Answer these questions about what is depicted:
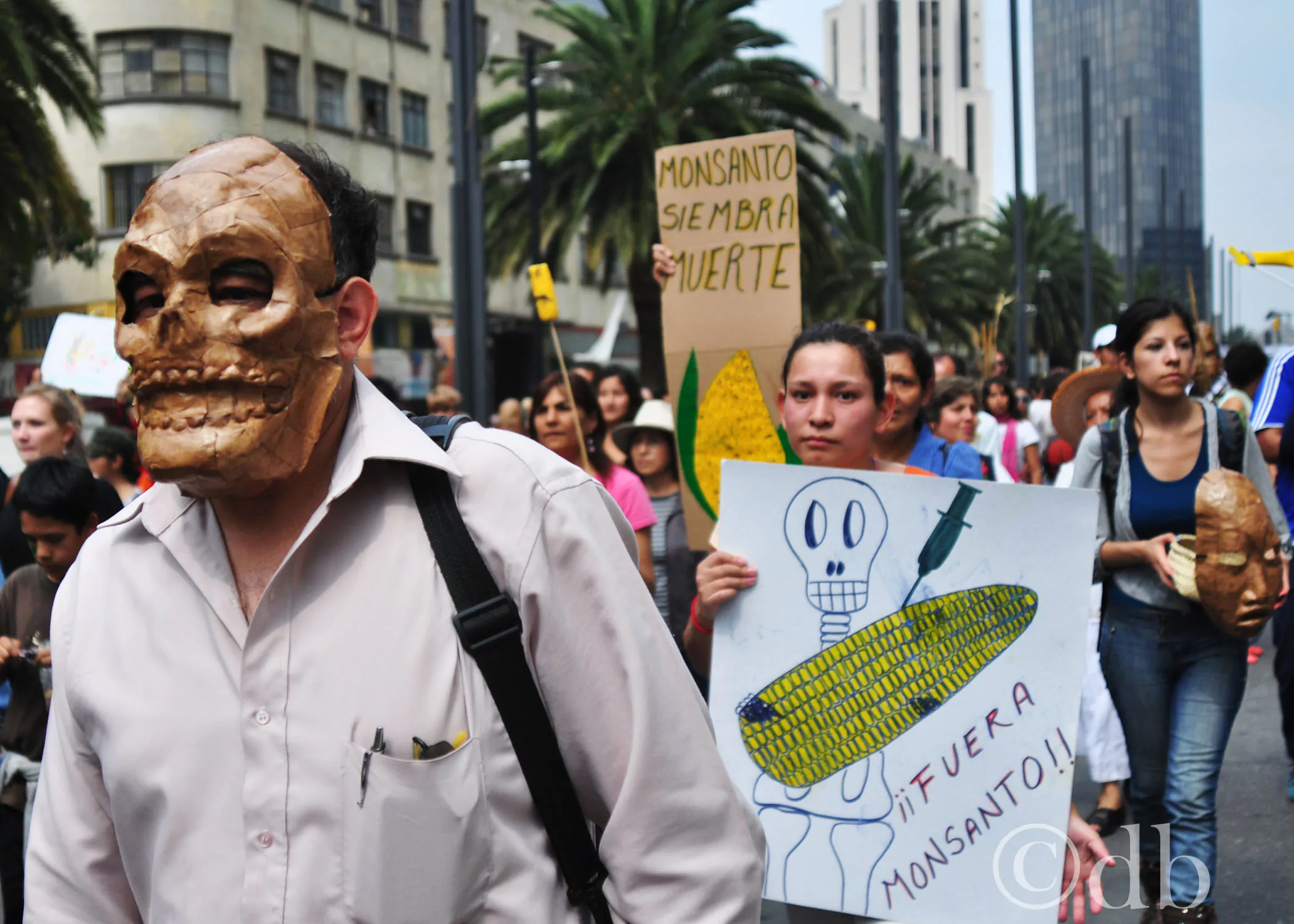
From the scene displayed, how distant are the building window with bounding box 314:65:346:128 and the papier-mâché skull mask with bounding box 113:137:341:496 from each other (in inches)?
1288

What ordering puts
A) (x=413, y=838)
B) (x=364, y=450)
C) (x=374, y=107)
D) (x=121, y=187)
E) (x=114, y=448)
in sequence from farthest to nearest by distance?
(x=374, y=107)
(x=121, y=187)
(x=114, y=448)
(x=364, y=450)
(x=413, y=838)

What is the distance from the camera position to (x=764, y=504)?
9.81 ft

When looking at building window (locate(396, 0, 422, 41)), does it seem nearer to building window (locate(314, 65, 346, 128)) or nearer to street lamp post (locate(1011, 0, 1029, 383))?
building window (locate(314, 65, 346, 128))

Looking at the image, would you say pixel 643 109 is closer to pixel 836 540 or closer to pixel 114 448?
pixel 114 448

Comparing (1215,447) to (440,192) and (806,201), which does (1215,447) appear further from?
(440,192)

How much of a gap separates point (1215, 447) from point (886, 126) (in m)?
13.1

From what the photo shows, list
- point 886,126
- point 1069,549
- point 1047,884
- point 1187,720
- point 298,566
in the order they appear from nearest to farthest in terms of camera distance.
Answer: point 298,566 < point 1047,884 < point 1069,549 < point 1187,720 < point 886,126

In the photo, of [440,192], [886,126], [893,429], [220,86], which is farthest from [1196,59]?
[893,429]

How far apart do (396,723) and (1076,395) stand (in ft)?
17.9

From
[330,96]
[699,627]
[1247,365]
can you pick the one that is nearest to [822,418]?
[699,627]

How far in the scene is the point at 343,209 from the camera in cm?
176

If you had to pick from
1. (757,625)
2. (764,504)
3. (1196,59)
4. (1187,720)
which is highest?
(1196,59)

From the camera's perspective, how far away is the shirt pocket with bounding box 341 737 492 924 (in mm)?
1509

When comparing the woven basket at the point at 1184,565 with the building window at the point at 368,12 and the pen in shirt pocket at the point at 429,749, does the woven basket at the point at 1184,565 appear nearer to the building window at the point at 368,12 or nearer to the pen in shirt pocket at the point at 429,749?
the pen in shirt pocket at the point at 429,749
